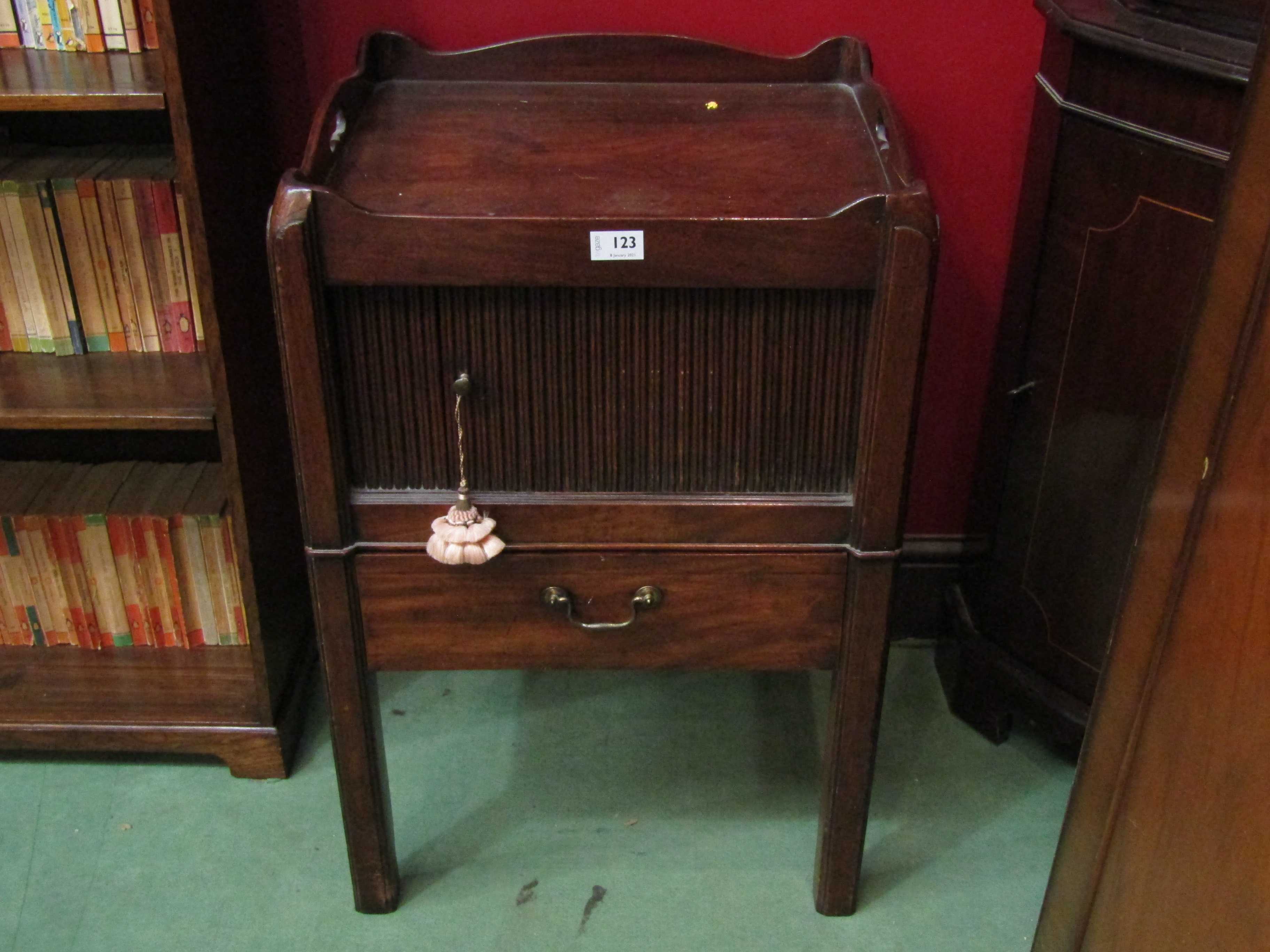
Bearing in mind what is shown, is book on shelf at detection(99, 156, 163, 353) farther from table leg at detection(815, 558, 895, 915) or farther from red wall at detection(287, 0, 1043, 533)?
table leg at detection(815, 558, 895, 915)

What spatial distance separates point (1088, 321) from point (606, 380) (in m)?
0.58

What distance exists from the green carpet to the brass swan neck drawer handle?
407mm

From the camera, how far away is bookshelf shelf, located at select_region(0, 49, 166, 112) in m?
1.25

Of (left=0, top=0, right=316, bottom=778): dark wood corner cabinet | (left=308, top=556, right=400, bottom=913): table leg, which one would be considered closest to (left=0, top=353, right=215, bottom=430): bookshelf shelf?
(left=0, top=0, right=316, bottom=778): dark wood corner cabinet

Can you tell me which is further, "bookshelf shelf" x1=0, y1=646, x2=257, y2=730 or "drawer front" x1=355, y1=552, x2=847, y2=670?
"bookshelf shelf" x1=0, y1=646, x2=257, y2=730

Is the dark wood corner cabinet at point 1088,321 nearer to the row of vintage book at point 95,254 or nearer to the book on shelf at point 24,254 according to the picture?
the row of vintage book at point 95,254

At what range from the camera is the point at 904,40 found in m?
1.51

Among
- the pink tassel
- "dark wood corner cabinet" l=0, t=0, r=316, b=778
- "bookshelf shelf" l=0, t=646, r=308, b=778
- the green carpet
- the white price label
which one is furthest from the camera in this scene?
"bookshelf shelf" l=0, t=646, r=308, b=778

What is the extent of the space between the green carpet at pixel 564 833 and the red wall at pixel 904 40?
2.40 ft

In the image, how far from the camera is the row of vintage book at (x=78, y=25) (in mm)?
1380

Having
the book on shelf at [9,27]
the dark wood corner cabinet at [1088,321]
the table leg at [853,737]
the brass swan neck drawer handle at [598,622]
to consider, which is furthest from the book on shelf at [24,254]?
the dark wood corner cabinet at [1088,321]

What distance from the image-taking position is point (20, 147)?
1.55 metres

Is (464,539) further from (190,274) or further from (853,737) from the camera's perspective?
(190,274)

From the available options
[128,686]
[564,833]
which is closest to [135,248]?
[128,686]
